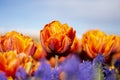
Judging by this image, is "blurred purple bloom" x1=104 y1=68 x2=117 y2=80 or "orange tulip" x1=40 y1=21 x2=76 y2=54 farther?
"orange tulip" x1=40 y1=21 x2=76 y2=54

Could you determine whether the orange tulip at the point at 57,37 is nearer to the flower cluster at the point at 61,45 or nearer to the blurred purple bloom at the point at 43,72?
the flower cluster at the point at 61,45

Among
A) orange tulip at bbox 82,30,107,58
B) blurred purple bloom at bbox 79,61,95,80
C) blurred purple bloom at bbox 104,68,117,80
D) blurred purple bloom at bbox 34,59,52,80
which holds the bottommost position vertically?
orange tulip at bbox 82,30,107,58

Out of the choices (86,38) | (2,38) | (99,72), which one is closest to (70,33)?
(86,38)

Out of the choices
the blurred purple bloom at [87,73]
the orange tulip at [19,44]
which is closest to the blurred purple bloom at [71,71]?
the blurred purple bloom at [87,73]

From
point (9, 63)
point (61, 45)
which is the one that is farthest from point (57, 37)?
point (9, 63)

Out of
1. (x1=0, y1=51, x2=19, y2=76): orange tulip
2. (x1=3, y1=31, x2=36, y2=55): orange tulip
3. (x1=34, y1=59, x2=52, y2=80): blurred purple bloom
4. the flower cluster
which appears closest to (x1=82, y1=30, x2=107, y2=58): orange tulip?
the flower cluster

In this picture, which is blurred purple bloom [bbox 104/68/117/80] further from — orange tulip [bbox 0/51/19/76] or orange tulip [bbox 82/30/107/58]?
orange tulip [bbox 82/30/107/58]

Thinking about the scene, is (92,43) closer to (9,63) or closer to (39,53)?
(39,53)
